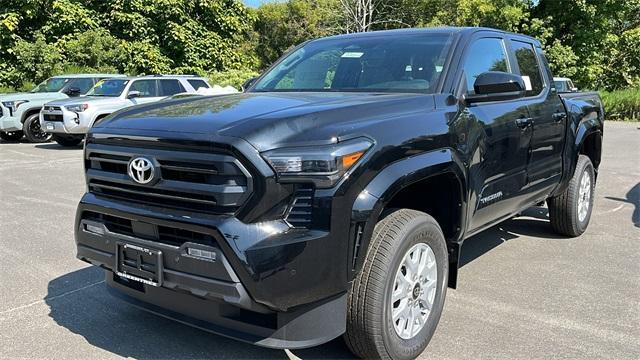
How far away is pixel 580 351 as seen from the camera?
336 centimetres

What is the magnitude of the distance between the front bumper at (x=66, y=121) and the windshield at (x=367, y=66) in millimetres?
10204

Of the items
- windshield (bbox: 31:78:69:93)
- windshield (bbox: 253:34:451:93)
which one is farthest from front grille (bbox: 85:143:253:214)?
windshield (bbox: 31:78:69:93)

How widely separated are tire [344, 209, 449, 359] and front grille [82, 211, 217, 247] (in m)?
0.80

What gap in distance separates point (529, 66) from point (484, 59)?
3.21 feet

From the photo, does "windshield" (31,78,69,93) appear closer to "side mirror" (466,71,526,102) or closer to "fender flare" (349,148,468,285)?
"side mirror" (466,71,526,102)

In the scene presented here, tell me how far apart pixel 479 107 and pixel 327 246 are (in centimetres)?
180

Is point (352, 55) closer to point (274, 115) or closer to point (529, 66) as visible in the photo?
point (274, 115)

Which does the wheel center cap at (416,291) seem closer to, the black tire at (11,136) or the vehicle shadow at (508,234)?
the vehicle shadow at (508,234)

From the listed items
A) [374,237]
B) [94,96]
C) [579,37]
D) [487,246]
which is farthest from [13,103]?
[579,37]

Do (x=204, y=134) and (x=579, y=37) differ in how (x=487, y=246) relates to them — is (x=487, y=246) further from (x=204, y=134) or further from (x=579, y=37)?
Answer: (x=579, y=37)

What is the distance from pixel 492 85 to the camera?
362 cm

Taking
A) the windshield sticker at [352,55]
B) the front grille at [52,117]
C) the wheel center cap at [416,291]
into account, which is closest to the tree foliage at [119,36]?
the front grille at [52,117]

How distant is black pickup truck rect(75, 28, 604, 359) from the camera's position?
2557 millimetres

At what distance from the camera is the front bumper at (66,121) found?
43.8 ft
